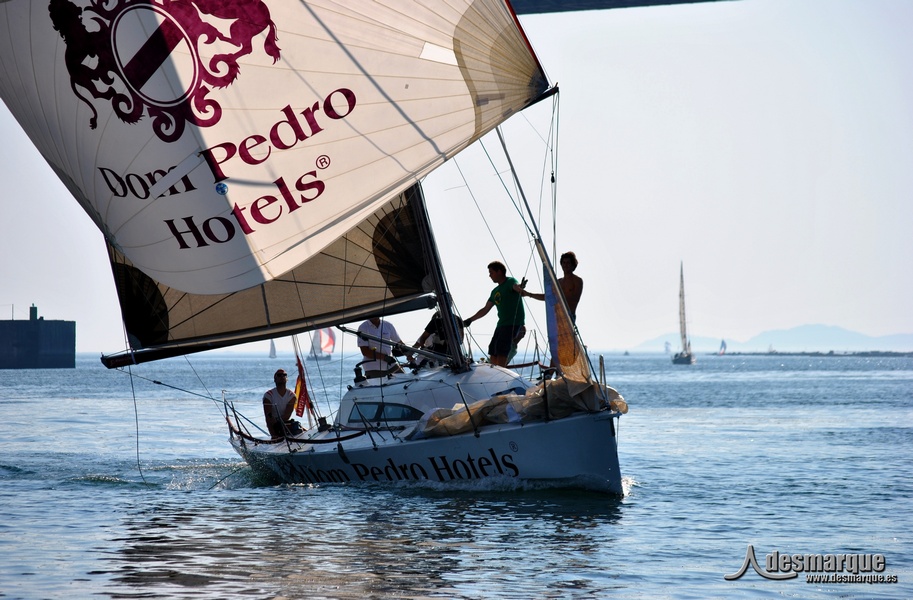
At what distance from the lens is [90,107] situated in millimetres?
13406

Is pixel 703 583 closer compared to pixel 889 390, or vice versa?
pixel 703 583

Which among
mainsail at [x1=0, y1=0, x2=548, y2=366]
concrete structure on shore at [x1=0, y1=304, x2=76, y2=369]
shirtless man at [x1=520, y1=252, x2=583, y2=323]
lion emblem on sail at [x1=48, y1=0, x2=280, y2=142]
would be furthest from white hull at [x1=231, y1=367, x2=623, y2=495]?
concrete structure on shore at [x1=0, y1=304, x2=76, y2=369]

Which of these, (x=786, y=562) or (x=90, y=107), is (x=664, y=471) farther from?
(x=90, y=107)

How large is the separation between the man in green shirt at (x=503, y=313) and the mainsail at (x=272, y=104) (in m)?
3.14

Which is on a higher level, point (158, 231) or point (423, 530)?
point (158, 231)

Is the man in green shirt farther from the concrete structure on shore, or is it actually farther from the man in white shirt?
the concrete structure on shore

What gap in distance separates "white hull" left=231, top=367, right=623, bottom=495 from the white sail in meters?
3.16

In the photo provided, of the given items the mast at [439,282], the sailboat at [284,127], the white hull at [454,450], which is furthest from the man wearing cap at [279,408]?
the sailboat at [284,127]

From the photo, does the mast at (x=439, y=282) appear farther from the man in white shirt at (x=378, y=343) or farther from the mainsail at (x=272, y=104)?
the mainsail at (x=272, y=104)

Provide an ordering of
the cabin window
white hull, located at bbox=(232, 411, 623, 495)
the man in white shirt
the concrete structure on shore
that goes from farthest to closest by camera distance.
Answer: the concrete structure on shore, the man in white shirt, the cabin window, white hull, located at bbox=(232, 411, 623, 495)

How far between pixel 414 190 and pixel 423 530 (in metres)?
5.18

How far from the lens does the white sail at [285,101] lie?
12.8 meters

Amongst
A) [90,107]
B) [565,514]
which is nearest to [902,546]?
[565,514]

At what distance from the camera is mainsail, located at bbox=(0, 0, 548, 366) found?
1278cm
